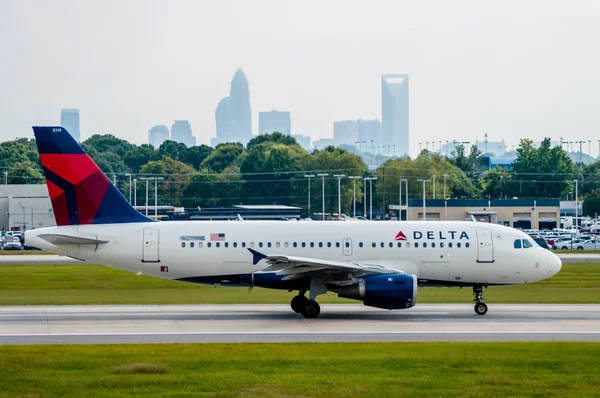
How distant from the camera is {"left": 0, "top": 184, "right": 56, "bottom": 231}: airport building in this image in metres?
114

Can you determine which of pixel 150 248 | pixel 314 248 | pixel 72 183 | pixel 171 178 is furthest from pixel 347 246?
pixel 171 178

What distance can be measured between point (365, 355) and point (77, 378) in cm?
720

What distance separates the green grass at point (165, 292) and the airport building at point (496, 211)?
59.6m

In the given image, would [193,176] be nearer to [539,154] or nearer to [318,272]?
[539,154]

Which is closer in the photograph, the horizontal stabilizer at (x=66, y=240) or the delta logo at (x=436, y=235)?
the horizontal stabilizer at (x=66, y=240)

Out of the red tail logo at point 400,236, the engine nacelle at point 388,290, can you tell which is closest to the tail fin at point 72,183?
the engine nacelle at point 388,290

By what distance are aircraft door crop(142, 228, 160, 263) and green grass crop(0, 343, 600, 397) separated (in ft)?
27.6

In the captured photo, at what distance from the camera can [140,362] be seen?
22.7m

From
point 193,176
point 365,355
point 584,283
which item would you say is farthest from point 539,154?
point 365,355

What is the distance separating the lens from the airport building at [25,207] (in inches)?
4481

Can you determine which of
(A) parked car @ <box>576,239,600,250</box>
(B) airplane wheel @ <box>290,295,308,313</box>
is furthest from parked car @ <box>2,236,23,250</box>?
(B) airplane wheel @ <box>290,295,308,313</box>

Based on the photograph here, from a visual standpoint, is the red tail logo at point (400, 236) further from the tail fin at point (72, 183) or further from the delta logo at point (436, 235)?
the tail fin at point (72, 183)

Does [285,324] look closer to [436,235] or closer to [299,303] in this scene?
[299,303]

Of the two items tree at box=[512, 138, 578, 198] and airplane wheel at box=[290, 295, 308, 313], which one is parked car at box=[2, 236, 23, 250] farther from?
tree at box=[512, 138, 578, 198]
